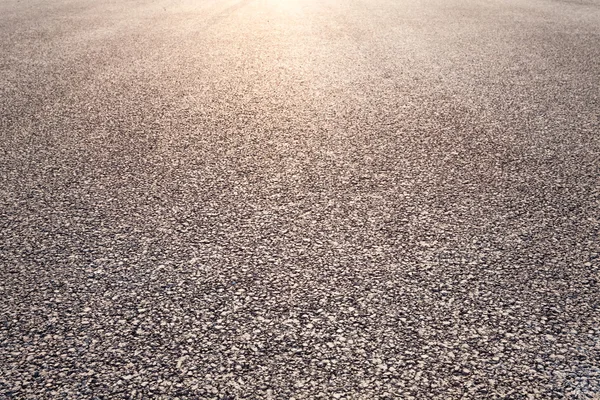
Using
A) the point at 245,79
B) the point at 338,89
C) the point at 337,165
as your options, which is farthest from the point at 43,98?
the point at 337,165

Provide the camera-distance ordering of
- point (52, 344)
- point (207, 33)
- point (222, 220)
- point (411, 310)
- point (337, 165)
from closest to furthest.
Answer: point (52, 344) → point (411, 310) → point (222, 220) → point (337, 165) → point (207, 33)

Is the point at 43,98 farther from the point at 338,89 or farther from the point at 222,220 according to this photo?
the point at 222,220

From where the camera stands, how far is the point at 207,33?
31.3 feet

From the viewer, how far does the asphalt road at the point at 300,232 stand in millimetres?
2256

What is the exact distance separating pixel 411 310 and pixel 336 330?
33 cm

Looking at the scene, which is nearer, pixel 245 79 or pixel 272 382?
pixel 272 382

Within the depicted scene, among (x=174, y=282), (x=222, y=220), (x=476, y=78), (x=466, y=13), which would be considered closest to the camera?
(x=174, y=282)

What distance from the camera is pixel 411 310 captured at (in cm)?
256

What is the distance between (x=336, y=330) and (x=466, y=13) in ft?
35.1

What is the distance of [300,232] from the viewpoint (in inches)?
127

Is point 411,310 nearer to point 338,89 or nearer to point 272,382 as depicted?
point 272,382

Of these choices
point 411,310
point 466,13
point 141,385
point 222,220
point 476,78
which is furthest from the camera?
point 466,13

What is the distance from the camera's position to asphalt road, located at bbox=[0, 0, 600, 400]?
7.40ft

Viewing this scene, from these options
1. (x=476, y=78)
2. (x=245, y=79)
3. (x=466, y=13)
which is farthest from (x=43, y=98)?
(x=466, y=13)
